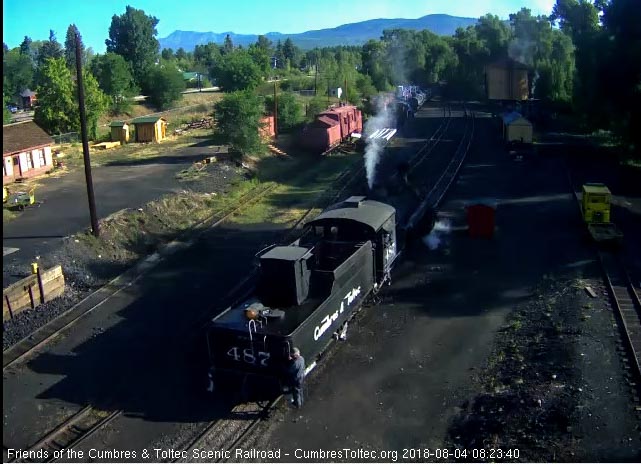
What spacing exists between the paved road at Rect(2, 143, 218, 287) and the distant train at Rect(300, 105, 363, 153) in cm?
783

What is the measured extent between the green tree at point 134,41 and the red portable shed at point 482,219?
7209 centimetres

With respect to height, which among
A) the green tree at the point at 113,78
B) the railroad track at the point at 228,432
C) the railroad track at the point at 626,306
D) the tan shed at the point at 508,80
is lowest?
the railroad track at the point at 228,432

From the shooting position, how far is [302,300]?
41.3ft

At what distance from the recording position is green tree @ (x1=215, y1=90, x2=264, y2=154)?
3684 centimetres

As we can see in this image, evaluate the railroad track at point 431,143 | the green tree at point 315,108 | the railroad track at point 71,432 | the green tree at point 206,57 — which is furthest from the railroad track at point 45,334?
the green tree at point 206,57

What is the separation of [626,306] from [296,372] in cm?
Answer: 990

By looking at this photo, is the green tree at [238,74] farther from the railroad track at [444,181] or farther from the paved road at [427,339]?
the paved road at [427,339]

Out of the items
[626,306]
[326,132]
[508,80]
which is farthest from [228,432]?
[508,80]

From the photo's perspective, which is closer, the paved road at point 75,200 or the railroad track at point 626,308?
the railroad track at point 626,308

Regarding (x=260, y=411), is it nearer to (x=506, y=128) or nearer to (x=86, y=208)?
(x=86, y=208)

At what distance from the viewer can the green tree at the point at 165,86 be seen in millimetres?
73250

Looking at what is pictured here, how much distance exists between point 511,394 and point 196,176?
81.3 feet

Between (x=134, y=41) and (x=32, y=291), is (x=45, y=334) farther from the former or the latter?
(x=134, y=41)

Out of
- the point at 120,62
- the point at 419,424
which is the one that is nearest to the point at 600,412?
the point at 419,424
